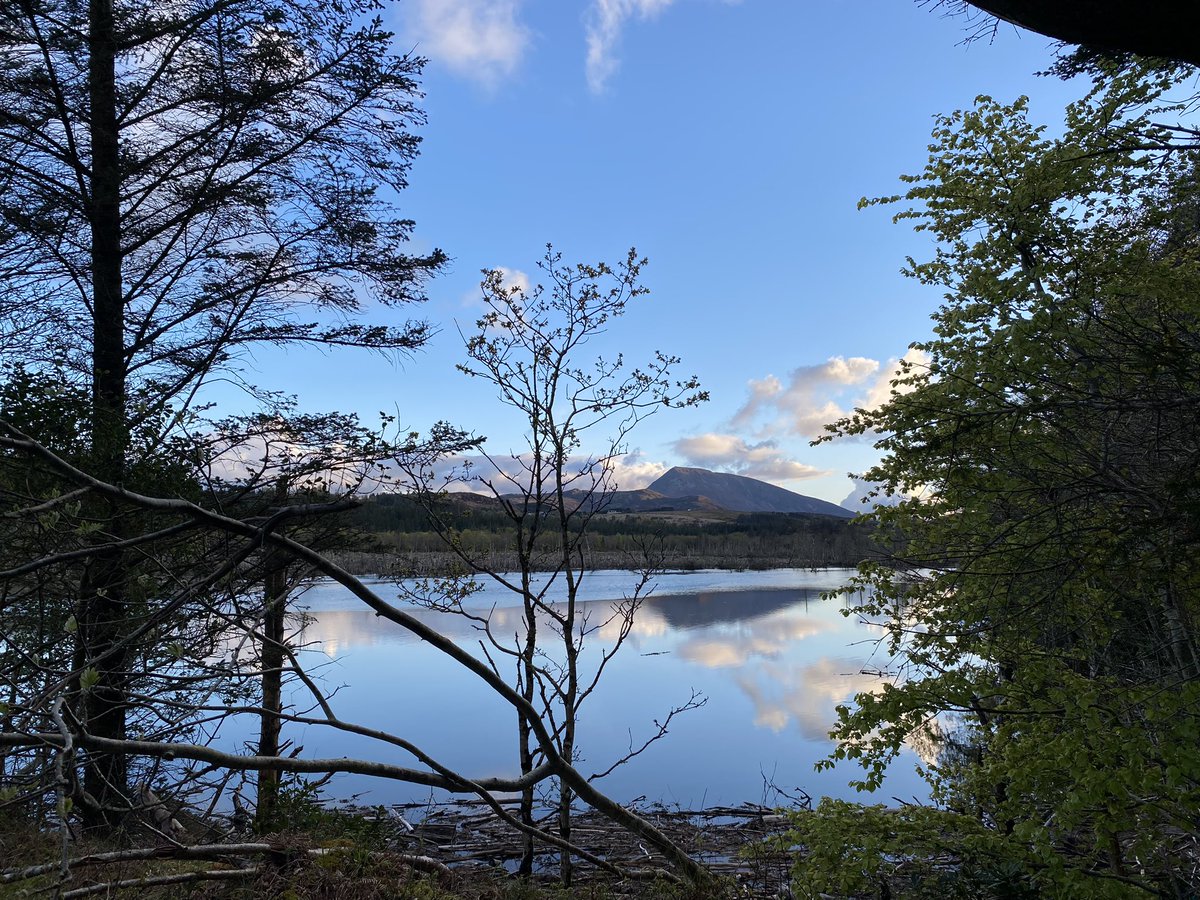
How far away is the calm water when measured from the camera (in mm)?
11844

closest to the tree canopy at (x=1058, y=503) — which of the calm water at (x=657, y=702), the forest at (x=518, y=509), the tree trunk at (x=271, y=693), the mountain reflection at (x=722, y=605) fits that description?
the forest at (x=518, y=509)

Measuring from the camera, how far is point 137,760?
6.51 metres

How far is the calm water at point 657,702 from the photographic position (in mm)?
11844

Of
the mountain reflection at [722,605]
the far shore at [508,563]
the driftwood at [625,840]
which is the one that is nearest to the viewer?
the driftwood at [625,840]

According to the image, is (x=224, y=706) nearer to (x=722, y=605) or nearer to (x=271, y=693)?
(x=271, y=693)

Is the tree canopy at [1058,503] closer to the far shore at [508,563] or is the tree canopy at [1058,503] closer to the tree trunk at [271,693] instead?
the far shore at [508,563]

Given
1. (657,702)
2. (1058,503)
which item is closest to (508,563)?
(657,702)

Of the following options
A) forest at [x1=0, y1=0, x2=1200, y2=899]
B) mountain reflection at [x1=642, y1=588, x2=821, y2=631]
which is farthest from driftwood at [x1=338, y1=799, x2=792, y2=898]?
mountain reflection at [x1=642, y1=588, x2=821, y2=631]

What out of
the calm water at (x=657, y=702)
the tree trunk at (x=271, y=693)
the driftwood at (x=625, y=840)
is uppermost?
the tree trunk at (x=271, y=693)

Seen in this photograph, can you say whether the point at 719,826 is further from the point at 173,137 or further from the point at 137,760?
the point at 173,137

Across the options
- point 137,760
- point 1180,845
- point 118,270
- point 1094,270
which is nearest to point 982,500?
point 1094,270

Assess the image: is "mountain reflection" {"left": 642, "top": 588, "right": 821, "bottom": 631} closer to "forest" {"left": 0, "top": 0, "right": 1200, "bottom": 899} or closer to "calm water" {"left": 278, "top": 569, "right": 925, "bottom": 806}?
"calm water" {"left": 278, "top": 569, "right": 925, "bottom": 806}

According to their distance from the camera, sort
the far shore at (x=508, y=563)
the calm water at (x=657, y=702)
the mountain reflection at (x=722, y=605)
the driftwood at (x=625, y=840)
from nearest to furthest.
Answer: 1. the driftwood at (x=625, y=840)
2. the far shore at (x=508, y=563)
3. the calm water at (x=657, y=702)
4. the mountain reflection at (x=722, y=605)

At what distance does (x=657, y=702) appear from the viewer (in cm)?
1697
